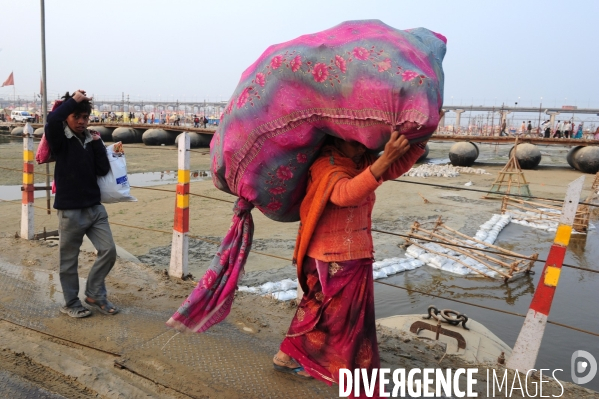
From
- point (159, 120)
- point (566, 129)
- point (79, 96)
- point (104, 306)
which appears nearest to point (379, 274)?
point (104, 306)

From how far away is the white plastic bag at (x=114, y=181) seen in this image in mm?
3416

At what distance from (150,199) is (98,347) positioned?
9098 mm

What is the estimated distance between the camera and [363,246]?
2.29 metres

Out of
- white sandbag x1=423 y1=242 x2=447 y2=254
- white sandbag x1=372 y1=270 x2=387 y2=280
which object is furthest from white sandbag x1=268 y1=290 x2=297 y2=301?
white sandbag x1=423 y1=242 x2=447 y2=254

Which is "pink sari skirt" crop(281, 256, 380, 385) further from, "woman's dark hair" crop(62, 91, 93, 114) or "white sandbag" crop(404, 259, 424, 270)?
"white sandbag" crop(404, 259, 424, 270)

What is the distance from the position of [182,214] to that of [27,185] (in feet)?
8.25

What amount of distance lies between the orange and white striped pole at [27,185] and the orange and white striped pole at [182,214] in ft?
7.76

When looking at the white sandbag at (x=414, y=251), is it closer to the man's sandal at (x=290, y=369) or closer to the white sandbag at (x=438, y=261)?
the white sandbag at (x=438, y=261)

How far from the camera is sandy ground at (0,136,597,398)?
8.73 ft

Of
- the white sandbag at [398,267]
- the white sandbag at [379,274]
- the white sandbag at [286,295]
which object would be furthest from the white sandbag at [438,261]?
the white sandbag at [286,295]

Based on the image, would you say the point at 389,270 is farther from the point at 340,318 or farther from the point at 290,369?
the point at 340,318

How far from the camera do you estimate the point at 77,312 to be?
11.0 ft

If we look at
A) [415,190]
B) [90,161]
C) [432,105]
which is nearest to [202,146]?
[415,190]

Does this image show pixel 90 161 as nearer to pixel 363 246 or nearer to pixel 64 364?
pixel 64 364
